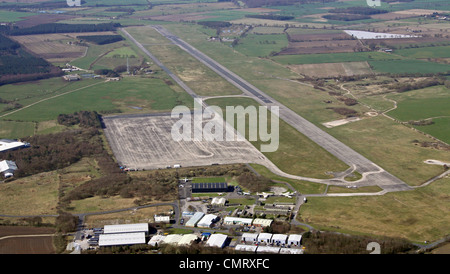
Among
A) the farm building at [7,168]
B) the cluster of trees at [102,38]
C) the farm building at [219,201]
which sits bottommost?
the farm building at [219,201]

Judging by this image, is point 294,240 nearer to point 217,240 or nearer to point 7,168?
point 217,240

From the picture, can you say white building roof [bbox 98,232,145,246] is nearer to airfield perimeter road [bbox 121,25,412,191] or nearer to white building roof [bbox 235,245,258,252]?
white building roof [bbox 235,245,258,252]

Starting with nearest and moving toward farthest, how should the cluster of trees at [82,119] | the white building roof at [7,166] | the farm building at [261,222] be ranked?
the farm building at [261,222] < the white building roof at [7,166] < the cluster of trees at [82,119]

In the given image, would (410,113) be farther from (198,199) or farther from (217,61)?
(217,61)

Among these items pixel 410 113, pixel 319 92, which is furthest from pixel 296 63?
pixel 410 113

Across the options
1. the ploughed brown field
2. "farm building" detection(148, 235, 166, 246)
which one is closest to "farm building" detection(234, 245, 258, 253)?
"farm building" detection(148, 235, 166, 246)

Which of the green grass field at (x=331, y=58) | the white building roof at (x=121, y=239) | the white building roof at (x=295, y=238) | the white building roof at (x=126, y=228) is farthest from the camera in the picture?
the green grass field at (x=331, y=58)

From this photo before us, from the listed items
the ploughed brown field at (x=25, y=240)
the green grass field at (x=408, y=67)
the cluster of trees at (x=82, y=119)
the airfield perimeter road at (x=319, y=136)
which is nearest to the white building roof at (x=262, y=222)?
the airfield perimeter road at (x=319, y=136)

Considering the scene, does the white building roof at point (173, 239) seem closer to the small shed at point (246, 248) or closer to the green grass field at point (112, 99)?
the small shed at point (246, 248)
